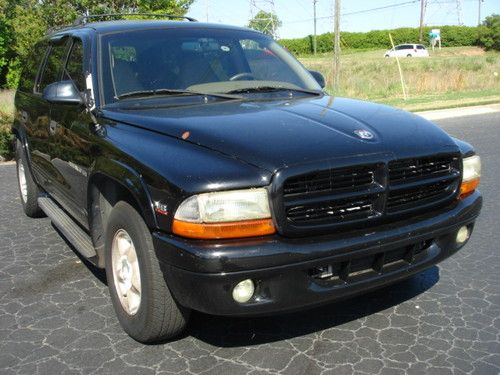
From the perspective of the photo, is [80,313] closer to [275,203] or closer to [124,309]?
[124,309]

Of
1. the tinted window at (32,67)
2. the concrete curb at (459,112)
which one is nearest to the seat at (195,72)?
the tinted window at (32,67)

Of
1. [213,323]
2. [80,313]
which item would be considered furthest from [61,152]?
[213,323]

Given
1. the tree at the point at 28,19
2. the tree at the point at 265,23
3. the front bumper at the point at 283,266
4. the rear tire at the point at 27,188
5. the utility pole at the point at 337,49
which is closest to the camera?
the front bumper at the point at 283,266

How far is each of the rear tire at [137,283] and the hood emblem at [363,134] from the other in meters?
1.23

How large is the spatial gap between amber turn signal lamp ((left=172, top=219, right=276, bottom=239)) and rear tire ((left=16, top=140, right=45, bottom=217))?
358cm

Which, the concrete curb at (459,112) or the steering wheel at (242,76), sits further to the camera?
the concrete curb at (459,112)

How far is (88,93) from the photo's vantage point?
3857 millimetres

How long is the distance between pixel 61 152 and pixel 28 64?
2.29 meters

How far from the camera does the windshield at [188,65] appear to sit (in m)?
3.90

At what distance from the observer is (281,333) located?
11.2ft

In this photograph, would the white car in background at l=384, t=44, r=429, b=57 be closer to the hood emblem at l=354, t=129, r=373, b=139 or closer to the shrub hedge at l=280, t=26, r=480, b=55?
the shrub hedge at l=280, t=26, r=480, b=55

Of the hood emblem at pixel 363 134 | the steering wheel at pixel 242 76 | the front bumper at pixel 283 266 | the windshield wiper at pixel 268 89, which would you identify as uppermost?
the steering wheel at pixel 242 76

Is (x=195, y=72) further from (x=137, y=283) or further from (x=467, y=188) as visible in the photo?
(x=467, y=188)

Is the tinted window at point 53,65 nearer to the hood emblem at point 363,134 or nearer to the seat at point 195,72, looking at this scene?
the seat at point 195,72
